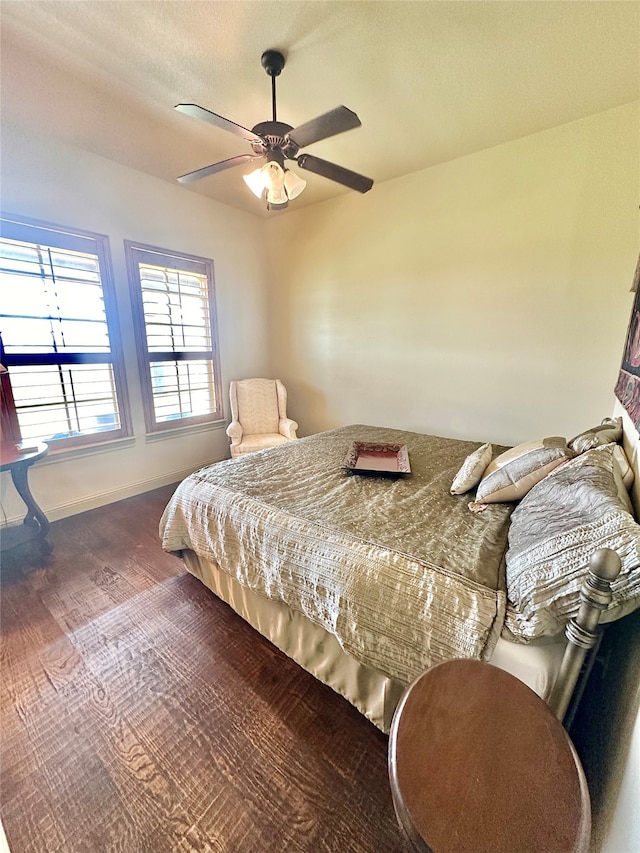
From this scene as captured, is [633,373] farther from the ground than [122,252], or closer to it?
closer to it

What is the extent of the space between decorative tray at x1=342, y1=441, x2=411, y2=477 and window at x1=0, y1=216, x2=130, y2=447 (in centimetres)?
225

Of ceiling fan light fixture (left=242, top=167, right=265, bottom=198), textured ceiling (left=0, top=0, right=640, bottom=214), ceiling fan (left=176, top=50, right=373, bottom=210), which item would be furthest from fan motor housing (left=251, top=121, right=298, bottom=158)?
textured ceiling (left=0, top=0, right=640, bottom=214)

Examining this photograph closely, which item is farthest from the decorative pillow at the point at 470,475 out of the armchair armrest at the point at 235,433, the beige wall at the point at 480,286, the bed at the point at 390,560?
the armchair armrest at the point at 235,433

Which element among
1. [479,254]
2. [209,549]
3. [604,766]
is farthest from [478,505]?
[479,254]

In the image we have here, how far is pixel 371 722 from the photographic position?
4.16ft

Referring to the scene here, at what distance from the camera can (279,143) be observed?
166cm

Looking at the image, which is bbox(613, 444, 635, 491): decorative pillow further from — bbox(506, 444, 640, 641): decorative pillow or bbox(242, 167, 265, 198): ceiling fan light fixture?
bbox(242, 167, 265, 198): ceiling fan light fixture

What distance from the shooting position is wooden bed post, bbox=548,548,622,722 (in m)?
0.71

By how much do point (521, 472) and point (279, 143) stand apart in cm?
200

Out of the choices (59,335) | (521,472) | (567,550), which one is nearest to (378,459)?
(521,472)

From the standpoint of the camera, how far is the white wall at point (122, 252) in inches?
95.0

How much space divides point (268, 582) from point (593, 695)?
114cm

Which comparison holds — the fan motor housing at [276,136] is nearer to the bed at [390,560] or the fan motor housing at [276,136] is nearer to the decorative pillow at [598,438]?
the bed at [390,560]

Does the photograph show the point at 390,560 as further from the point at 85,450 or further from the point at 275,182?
the point at 85,450
